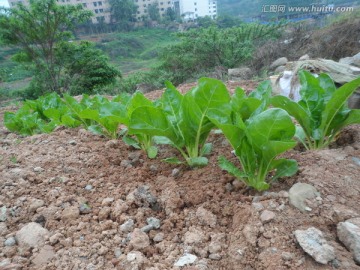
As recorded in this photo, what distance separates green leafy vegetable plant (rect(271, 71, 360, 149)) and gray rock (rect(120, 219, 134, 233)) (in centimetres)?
115

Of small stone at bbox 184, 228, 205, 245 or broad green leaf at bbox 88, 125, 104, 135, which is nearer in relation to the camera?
small stone at bbox 184, 228, 205, 245

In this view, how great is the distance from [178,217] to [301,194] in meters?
0.62

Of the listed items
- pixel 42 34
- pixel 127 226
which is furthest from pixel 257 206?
pixel 42 34

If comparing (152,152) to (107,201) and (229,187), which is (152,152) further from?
(229,187)

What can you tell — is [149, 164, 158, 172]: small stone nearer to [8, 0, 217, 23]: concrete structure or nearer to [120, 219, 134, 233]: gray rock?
[120, 219, 134, 233]: gray rock

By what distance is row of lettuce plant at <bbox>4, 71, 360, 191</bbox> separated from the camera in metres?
1.36

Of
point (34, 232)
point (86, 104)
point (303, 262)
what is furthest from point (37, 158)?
point (303, 262)

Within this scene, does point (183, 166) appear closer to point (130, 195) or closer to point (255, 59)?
point (130, 195)

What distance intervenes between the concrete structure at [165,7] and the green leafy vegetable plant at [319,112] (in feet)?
141

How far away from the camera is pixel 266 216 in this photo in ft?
4.10

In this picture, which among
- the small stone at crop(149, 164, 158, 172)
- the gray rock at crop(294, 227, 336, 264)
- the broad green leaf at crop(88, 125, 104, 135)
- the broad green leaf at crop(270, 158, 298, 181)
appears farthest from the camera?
the broad green leaf at crop(88, 125, 104, 135)

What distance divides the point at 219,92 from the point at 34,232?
1.24 meters

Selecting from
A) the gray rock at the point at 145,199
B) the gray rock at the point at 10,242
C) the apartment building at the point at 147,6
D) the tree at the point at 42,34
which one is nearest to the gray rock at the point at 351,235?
the gray rock at the point at 145,199

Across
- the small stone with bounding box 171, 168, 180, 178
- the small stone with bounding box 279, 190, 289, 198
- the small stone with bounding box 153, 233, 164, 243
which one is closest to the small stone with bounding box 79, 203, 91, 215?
the small stone with bounding box 153, 233, 164, 243
